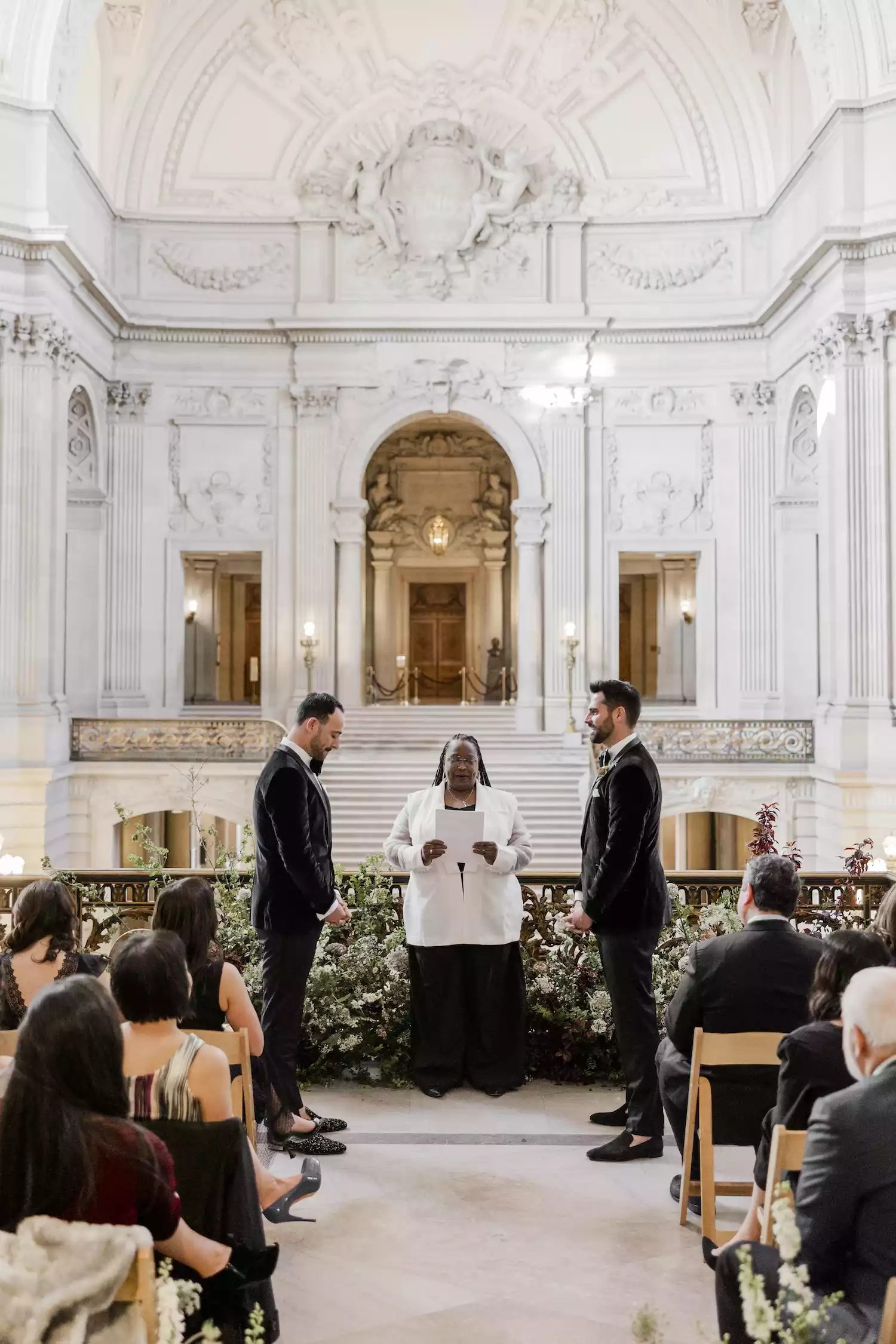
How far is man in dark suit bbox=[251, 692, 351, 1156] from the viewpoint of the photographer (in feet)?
19.4

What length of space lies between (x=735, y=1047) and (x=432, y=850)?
249cm

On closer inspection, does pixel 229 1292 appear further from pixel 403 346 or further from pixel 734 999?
pixel 403 346

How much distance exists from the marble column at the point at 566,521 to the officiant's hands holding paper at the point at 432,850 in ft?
51.5

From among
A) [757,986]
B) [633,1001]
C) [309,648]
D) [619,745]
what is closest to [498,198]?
[309,648]

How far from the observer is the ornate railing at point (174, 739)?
62.0ft

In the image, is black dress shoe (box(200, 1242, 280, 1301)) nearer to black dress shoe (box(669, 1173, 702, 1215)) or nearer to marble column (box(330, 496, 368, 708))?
black dress shoe (box(669, 1173, 702, 1215))

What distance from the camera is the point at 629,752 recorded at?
6035 millimetres

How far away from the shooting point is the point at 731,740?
62.7ft

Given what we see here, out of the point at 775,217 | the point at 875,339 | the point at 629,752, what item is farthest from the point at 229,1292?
the point at 775,217

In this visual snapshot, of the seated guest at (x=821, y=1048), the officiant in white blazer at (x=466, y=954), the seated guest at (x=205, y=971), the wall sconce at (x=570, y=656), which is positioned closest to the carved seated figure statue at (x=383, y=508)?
the wall sconce at (x=570, y=656)

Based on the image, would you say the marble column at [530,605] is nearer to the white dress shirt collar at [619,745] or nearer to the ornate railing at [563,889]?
the ornate railing at [563,889]

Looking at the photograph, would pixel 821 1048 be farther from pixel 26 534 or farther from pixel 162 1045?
pixel 26 534

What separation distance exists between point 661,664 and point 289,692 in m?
9.80

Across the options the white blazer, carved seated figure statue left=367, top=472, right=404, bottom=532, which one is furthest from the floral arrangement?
carved seated figure statue left=367, top=472, right=404, bottom=532
